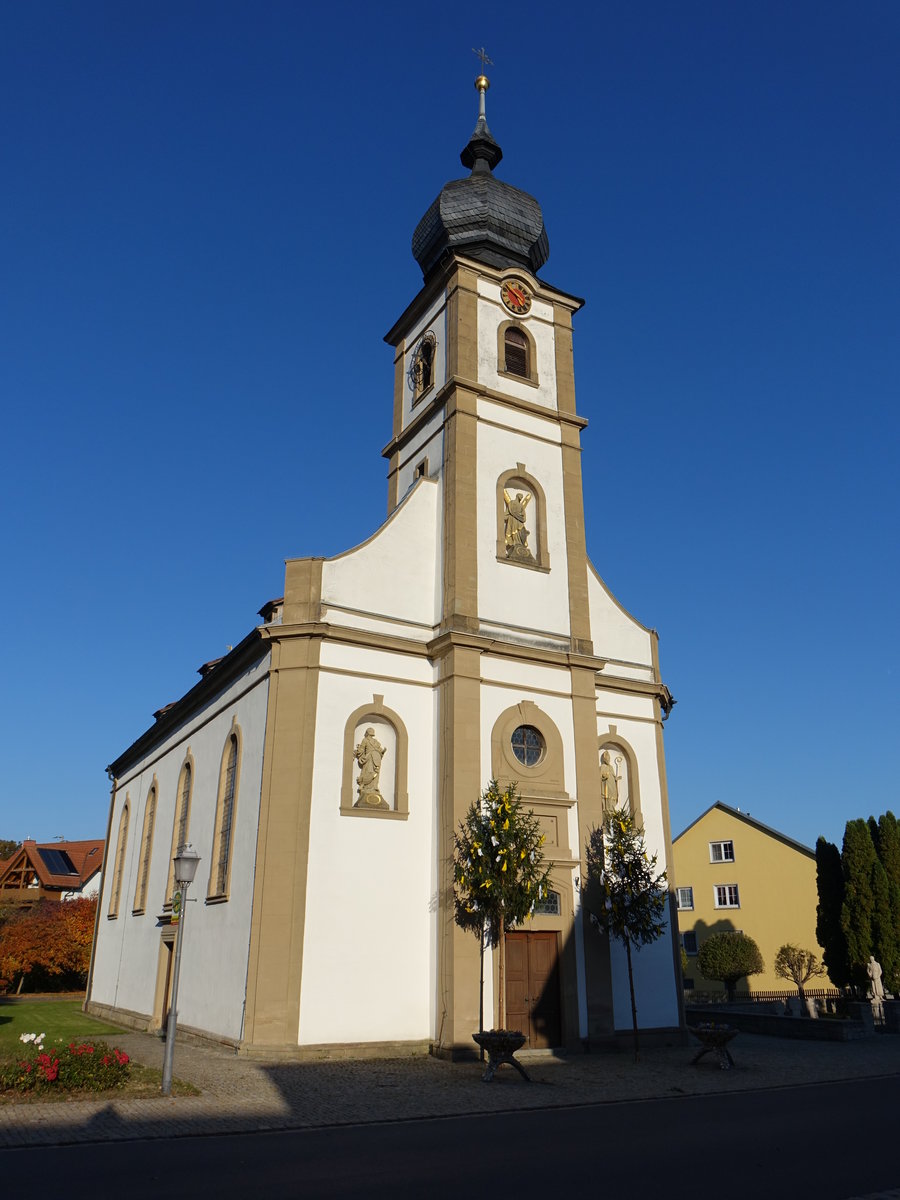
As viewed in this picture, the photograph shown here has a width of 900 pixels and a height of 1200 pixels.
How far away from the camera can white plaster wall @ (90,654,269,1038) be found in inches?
762

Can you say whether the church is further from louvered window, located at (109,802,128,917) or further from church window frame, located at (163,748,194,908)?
louvered window, located at (109,802,128,917)

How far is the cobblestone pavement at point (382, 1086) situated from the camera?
11.1 metres

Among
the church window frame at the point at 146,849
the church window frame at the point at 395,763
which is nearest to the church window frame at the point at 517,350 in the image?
the church window frame at the point at 395,763

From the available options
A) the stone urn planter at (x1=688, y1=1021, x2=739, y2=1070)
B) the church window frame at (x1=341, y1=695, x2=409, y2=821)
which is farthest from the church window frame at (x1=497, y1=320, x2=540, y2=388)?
the stone urn planter at (x1=688, y1=1021, x2=739, y2=1070)

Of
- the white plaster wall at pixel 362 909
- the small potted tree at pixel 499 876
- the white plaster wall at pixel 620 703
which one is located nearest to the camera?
the small potted tree at pixel 499 876

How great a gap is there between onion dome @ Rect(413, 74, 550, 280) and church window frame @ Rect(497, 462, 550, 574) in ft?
21.0

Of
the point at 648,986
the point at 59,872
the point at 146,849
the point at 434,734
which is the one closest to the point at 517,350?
the point at 434,734

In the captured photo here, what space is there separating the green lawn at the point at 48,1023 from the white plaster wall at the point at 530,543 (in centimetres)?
1270

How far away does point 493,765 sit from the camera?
2059cm

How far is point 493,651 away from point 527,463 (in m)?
5.70

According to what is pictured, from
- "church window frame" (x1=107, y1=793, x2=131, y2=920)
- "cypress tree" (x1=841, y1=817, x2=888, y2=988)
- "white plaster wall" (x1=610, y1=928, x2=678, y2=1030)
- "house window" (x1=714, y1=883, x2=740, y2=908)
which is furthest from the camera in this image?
"house window" (x1=714, y1=883, x2=740, y2=908)

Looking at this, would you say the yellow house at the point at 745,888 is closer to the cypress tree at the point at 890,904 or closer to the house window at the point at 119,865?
the cypress tree at the point at 890,904

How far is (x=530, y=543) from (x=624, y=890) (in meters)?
8.59

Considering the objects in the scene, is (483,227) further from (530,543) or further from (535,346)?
(530,543)
